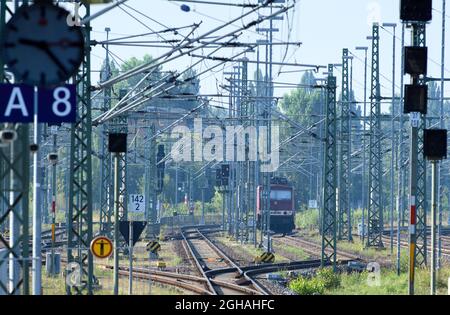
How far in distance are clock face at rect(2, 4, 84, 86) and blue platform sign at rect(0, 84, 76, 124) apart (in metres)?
0.87

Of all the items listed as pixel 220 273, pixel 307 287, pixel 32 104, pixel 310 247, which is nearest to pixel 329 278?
pixel 307 287

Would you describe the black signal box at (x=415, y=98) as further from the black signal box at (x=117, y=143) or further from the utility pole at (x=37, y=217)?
the utility pole at (x=37, y=217)

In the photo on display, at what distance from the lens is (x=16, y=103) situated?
17.6m

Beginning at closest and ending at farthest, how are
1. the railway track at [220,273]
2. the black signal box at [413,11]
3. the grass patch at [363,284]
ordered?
the black signal box at [413,11], the grass patch at [363,284], the railway track at [220,273]

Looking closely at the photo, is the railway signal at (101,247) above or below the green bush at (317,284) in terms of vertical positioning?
above

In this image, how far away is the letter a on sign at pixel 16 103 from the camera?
17.5 m

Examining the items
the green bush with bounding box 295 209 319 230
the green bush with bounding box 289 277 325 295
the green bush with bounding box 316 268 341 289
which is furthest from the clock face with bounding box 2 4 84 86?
the green bush with bounding box 295 209 319 230

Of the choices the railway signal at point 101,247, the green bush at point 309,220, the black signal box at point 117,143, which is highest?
the black signal box at point 117,143

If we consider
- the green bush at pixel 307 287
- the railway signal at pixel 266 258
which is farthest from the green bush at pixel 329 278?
the railway signal at pixel 266 258

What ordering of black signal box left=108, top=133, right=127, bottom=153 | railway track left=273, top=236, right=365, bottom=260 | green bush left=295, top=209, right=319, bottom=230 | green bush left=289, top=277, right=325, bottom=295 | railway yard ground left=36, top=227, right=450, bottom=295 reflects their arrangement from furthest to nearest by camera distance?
green bush left=295, top=209, right=319, bottom=230, railway track left=273, top=236, right=365, bottom=260, railway yard ground left=36, top=227, right=450, bottom=295, green bush left=289, top=277, right=325, bottom=295, black signal box left=108, top=133, right=127, bottom=153

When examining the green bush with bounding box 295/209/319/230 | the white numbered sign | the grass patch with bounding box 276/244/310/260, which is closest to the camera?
the white numbered sign

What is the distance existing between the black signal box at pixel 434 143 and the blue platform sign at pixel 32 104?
8478 millimetres

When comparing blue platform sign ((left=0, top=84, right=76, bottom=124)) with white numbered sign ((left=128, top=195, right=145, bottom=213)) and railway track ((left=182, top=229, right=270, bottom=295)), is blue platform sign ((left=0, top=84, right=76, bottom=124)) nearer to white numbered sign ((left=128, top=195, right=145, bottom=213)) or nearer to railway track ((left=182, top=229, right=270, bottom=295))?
railway track ((left=182, top=229, right=270, bottom=295))

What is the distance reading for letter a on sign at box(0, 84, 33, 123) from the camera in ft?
57.4
